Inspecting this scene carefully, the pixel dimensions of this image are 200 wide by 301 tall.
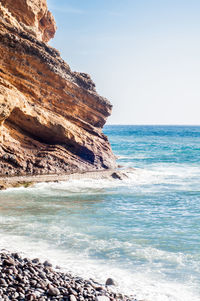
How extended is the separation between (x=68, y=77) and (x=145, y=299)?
19.7 metres

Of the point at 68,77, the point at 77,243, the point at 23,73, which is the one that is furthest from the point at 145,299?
the point at 68,77

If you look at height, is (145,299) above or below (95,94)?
below

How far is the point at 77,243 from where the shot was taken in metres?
10.4

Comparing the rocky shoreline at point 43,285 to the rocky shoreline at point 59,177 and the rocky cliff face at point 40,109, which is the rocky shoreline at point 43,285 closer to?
the rocky shoreline at point 59,177

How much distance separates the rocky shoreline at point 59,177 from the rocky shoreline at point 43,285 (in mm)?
10264

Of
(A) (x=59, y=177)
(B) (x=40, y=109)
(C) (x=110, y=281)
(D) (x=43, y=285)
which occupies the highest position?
(B) (x=40, y=109)

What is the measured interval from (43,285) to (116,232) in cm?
514

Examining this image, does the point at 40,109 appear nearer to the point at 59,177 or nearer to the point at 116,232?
the point at 59,177

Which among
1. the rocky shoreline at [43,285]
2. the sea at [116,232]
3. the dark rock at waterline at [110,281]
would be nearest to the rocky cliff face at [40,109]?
the sea at [116,232]

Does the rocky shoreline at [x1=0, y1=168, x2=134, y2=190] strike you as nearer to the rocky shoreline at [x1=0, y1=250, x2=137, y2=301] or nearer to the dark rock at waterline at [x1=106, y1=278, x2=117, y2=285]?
the rocky shoreline at [x1=0, y1=250, x2=137, y2=301]

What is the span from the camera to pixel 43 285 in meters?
6.76

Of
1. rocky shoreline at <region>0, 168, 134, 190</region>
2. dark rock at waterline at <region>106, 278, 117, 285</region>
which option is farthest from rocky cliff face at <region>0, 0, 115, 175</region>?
dark rock at waterline at <region>106, 278, 117, 285</region>

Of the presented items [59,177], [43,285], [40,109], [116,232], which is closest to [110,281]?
[43,285]

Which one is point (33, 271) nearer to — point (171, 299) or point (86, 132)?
point (171, 299)
